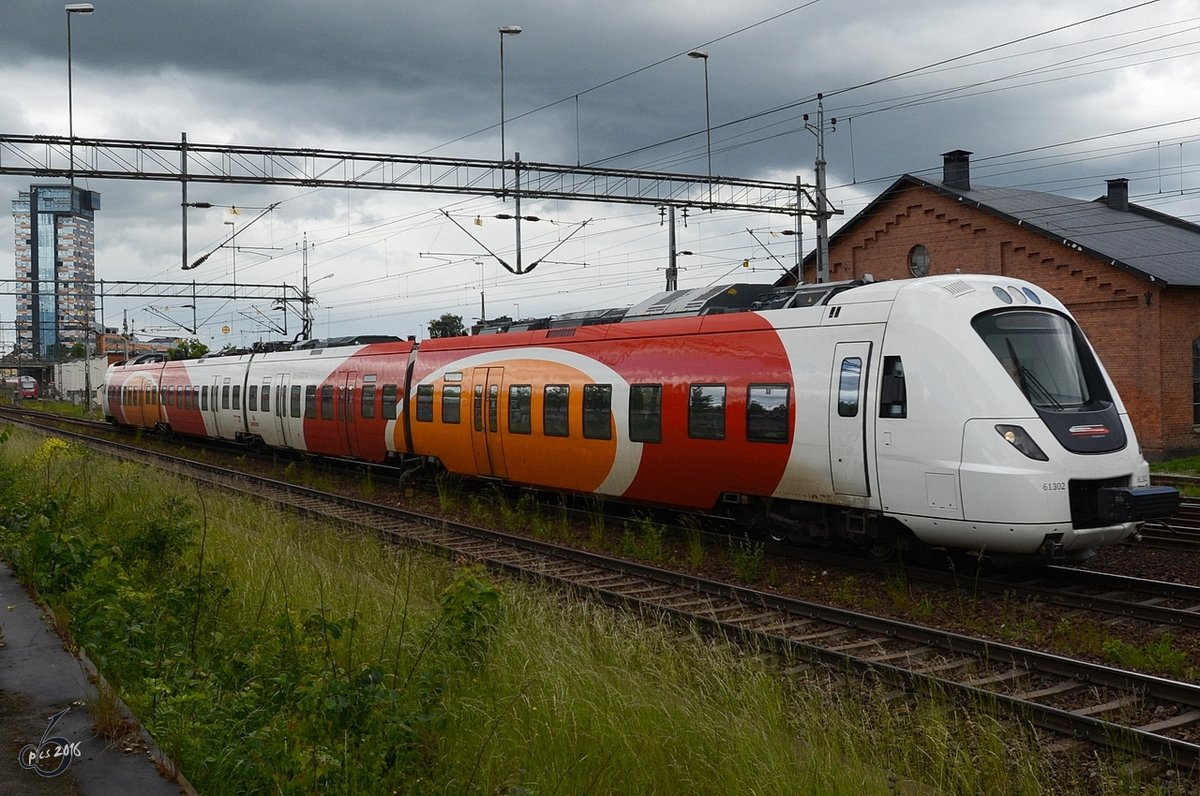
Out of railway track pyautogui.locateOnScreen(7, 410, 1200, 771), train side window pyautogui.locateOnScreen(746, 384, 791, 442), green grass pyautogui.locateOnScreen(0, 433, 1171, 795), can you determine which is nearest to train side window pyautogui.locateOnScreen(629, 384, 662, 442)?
train side window pyautogui.locateOnScreen(746, 384, 791, 442)

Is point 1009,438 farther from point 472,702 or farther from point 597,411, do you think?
point 597,411

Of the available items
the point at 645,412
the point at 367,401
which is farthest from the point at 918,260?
the point at 645,412

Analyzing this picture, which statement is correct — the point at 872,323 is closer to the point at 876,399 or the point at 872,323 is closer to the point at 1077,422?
the point at 876,399

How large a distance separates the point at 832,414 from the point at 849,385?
0.37 m

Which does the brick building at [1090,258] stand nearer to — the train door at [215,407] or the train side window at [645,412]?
the train side window at [645,412]

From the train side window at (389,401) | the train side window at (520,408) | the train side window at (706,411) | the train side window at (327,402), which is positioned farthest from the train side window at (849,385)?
the train side window at (327,402)

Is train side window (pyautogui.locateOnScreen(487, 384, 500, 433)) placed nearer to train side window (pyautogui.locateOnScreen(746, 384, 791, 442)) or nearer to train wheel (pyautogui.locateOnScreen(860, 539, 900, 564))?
train side window (pyautogui.locateOnScreen(746, 384, 791, 442))

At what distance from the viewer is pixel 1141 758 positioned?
609 centimetres

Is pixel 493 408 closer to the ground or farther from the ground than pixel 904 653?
farther from the ground

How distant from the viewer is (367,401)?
21438 mm

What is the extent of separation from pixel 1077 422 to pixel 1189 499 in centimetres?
878

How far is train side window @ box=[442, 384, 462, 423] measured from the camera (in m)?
18.1

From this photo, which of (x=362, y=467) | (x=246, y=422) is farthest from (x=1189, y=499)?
(x=246, y=422)

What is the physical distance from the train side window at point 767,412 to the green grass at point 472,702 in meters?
3.34
